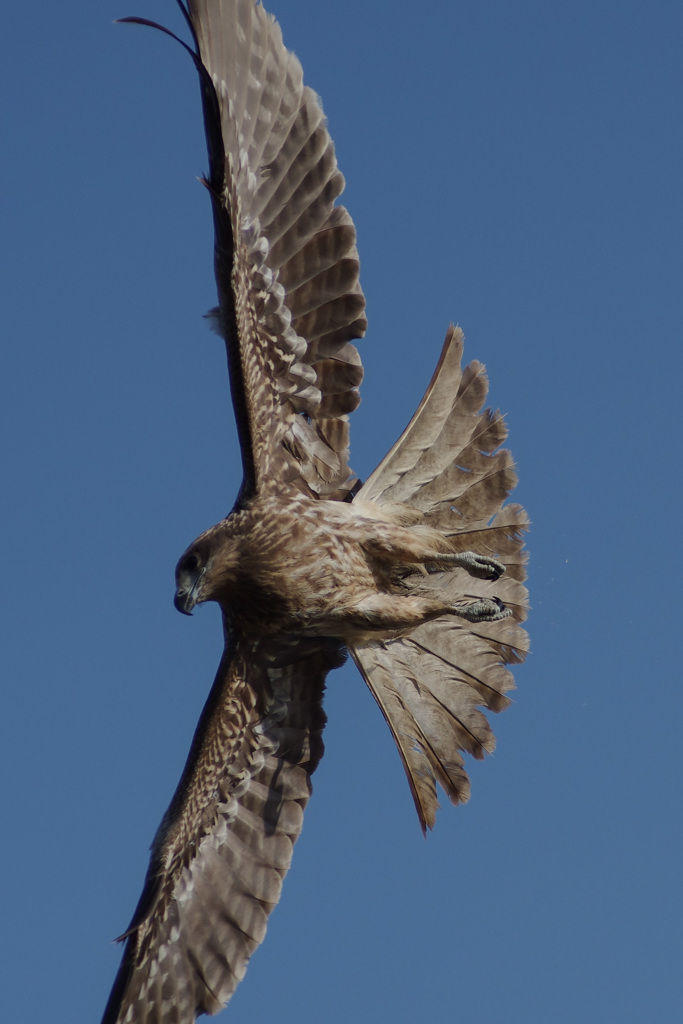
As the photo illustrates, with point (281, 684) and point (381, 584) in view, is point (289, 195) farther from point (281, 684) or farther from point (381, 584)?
point (281, 684)

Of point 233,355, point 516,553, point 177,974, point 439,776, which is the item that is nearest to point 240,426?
Result: point 233,355

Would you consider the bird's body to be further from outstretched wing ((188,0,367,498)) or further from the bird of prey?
outstretched wing ((188,0,367,498))

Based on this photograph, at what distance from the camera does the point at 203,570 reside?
306 inches

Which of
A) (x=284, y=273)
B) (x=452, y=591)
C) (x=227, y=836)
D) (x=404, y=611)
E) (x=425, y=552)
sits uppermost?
(x=284, y=273)

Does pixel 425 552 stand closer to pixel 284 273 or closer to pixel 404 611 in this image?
pixel 404 611

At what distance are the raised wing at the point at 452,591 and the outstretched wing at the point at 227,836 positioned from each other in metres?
0.43

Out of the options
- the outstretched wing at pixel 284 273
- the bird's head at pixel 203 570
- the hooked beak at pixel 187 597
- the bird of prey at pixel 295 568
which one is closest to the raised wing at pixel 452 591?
the bird of prey at pixel 295 568

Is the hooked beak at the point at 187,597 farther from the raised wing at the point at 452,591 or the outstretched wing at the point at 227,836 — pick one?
the raised wing at the point at 452,591

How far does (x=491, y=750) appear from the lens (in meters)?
8.43

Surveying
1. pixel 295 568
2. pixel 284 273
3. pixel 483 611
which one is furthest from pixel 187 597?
pixel 284 273

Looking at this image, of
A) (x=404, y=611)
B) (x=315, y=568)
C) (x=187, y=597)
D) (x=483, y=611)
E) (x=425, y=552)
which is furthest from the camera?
(x=483, y=611)

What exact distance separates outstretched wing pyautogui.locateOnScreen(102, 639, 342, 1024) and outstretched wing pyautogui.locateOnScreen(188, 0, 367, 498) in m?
1.04

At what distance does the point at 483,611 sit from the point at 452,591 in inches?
7.6

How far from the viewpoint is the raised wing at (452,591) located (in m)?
8.26
